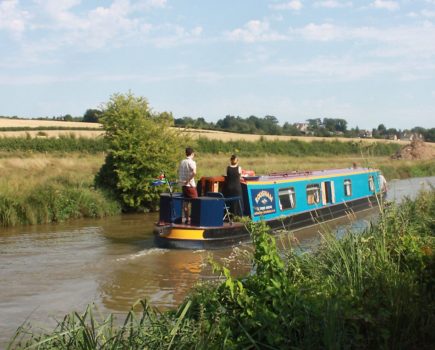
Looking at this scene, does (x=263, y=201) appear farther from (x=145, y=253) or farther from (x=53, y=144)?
(x=53, y=144)

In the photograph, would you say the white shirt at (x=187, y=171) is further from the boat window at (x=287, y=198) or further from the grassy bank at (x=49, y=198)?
the grassy bank at (x=49, y=198)

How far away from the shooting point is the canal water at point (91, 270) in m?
8.29

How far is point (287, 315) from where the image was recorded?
460cm

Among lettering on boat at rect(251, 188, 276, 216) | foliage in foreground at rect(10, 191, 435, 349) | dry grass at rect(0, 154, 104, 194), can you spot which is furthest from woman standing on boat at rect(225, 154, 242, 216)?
foliage in foreground at rect(10, 191, 435, 349)

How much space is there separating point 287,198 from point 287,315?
1060cm

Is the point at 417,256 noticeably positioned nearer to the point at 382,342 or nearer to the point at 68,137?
the point at 382,342

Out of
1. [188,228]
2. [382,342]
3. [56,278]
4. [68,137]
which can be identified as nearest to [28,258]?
[56,278]

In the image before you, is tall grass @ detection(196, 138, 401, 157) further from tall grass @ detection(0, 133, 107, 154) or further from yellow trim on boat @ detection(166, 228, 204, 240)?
yellow trim on boat @ detection(166, 228, 204, 240)

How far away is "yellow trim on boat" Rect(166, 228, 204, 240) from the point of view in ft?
40.4

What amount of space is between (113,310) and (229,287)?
3.91 metres

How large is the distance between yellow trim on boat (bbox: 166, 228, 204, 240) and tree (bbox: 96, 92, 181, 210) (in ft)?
20.1

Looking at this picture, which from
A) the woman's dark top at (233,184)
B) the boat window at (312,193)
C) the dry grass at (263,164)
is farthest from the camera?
the dry grass at (263,164)

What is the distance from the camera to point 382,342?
4574 millimetres

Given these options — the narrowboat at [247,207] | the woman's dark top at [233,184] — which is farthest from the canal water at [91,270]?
the woman's dark top at [233,184]
